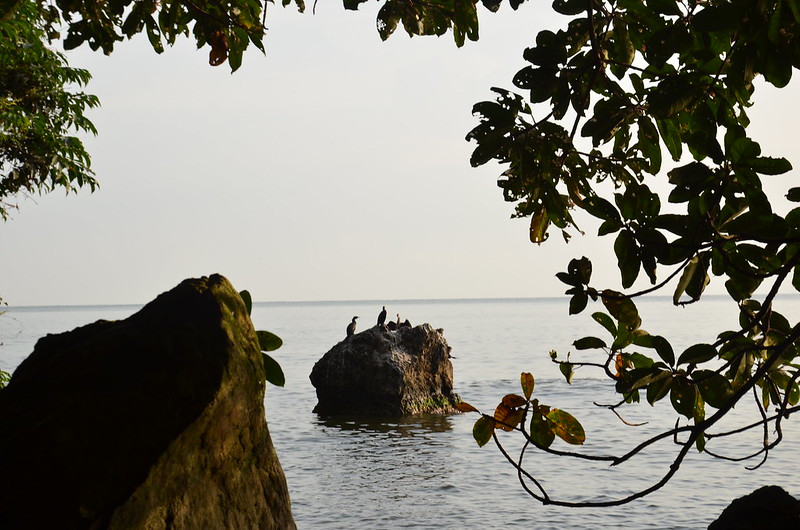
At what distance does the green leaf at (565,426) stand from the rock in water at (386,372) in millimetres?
18159

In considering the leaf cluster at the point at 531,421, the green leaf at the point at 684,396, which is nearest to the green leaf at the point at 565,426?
the leaf cluster at the point at 531,421

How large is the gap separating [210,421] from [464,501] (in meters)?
11.1

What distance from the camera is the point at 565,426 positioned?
2.94 meters

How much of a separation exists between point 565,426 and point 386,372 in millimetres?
18728

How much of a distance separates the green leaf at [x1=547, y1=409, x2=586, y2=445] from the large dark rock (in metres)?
2.94

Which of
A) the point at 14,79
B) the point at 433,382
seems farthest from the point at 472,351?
the point at 14,79

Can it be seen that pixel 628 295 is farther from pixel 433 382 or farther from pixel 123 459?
pixel 433 382

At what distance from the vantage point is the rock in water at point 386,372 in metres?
21.4

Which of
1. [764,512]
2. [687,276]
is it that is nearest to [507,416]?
[687,276]

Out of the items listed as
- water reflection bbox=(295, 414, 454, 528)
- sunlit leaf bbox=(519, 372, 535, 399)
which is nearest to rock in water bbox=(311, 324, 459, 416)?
water reflection bbox=(295, 414, 454, 528)

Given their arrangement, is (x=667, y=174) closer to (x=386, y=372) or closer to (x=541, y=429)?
(x=541, y=429)

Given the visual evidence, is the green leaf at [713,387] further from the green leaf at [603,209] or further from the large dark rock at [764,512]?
the large dark rock at [764,512]

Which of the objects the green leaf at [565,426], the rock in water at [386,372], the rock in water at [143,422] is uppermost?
the green leaf at [565,426]

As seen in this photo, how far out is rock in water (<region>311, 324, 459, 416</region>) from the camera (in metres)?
21.4
